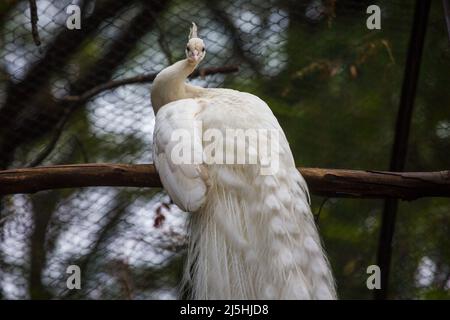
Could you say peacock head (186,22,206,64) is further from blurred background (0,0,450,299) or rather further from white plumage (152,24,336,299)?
blurred background (0,0,450,299)

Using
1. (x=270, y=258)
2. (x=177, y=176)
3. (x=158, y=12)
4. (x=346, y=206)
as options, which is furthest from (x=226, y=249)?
(x=158, y=12)

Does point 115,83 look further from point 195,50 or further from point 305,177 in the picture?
point 305,177

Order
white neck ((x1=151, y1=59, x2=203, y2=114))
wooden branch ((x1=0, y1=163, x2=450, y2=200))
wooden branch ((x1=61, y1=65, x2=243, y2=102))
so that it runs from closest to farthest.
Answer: wooden branch ((x1=0, y1=163, x2=450, y2=200)) < white neck ((x1=151, y1=59, x2=203, y2=114)) < wooden branch ((x1=61, y1=65, x2=243, y2=102))

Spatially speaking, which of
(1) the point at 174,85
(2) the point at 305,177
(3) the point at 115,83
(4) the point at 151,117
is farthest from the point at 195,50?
(4) the point at 151,117

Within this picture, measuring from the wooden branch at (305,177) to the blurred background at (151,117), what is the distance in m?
0.84

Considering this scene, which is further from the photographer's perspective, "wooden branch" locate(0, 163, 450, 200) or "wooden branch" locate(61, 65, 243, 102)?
"wooden branch" locate(61, 65, 243, 102)

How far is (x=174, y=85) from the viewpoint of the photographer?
8.46 ft

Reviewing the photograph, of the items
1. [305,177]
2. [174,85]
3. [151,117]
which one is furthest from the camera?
[151,117]

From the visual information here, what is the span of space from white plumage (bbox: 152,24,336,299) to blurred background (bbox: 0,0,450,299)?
96cm

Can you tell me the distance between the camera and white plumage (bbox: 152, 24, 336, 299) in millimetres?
1893

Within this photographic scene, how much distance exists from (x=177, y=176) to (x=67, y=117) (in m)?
1.21

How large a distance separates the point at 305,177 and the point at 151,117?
1245 millimetres

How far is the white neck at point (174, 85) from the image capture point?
2549 millimetres

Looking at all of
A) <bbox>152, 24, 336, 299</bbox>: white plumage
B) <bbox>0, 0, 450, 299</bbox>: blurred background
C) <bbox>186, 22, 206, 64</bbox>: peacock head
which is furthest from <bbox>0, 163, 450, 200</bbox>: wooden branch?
<bbox>0, 0, 450, 299</bbox>: blurred background
